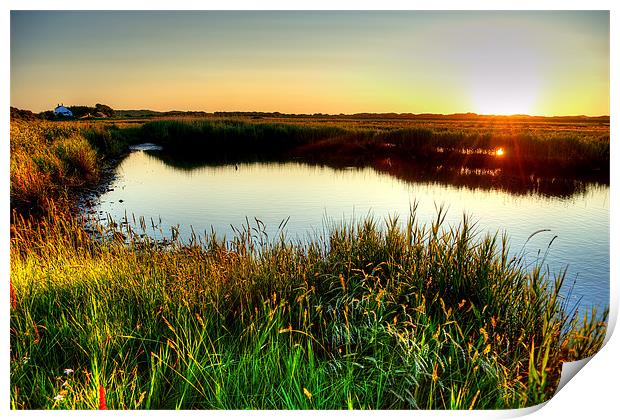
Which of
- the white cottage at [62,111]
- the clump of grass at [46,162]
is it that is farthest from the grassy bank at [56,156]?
the white cottage at [62,111]

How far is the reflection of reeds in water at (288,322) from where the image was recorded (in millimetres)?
2834

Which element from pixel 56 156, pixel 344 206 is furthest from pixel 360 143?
pixel 56 156

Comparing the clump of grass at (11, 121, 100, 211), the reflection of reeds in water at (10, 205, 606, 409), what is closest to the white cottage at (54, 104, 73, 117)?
the clump of grass at (11, 121, 100, 211)

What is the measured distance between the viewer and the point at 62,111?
4004 mm

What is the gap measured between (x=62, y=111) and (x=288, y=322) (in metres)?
2.32

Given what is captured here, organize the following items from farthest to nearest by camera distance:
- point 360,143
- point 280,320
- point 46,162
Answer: point 360,143 < point 46,162 < point 280,320

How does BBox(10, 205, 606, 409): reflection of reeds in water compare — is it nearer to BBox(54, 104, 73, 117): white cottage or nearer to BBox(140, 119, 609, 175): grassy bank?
BBox(54, 104, 73, 117): white cottage

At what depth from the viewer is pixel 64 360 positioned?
3.00 meters

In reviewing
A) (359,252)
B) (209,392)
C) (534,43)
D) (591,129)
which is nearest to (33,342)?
(209,392)

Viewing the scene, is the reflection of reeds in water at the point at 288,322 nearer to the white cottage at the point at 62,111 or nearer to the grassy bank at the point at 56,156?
the grassy bank at the point at 56,156

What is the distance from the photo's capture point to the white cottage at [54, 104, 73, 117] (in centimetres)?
396

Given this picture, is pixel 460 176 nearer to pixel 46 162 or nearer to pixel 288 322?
pixel 288 322

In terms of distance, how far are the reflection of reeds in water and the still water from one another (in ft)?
0.56
